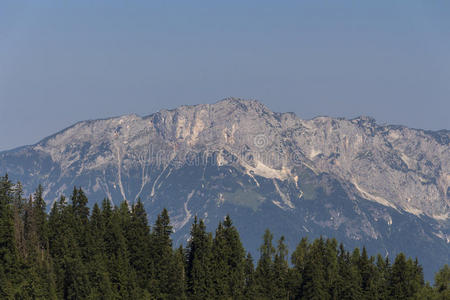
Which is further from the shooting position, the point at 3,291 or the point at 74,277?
the point at 74,277

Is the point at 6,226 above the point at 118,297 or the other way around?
above

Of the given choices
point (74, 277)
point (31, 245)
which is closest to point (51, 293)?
point (74, 277)

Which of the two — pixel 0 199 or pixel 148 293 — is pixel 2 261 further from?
pixel 148 293

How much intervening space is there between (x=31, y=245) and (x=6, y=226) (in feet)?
41.1

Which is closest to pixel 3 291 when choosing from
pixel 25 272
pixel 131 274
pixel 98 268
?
pixel 25 272

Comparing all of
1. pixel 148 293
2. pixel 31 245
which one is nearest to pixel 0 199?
pixel 31 245

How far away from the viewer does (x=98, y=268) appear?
616 ft

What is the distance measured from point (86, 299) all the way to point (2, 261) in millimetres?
18004

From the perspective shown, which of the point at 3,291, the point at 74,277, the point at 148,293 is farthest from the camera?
the point at 148,293

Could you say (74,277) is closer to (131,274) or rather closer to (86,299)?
(86,299)

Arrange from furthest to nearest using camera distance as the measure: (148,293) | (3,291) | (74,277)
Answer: (148,293)
(74,277)
(3,291)

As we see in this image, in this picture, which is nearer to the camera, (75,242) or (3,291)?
(3,291)

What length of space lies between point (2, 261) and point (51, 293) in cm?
1262

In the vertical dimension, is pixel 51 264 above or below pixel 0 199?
below
